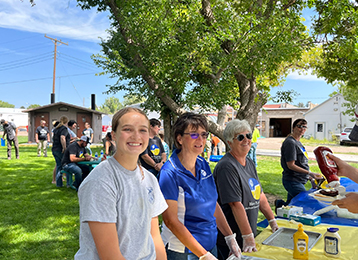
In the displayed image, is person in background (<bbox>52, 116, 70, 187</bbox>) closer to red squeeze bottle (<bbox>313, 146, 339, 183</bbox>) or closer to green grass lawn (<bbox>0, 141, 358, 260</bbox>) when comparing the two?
green grass lawn (<bbox>0, 141, 358, 260</bbox>)

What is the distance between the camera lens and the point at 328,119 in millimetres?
38375

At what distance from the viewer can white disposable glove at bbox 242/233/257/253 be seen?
8.17ft

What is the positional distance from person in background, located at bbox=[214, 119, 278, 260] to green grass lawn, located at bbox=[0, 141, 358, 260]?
8.73 ft

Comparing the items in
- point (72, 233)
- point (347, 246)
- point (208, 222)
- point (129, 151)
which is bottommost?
point (72, 233)

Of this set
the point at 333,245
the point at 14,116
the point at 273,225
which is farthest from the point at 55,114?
the point at 14,116

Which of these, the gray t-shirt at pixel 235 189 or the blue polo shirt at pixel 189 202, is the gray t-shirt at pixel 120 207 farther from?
the gray t-shirt at pixel 235 189

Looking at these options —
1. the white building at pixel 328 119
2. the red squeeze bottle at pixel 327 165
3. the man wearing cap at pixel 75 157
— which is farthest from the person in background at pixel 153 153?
the white building at pixel 328 119

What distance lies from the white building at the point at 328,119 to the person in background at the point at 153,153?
3544cm

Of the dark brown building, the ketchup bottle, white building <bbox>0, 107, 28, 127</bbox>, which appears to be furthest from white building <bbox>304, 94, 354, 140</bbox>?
white building <bbox>0, 107, 28, 127</bbox>

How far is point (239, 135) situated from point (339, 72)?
227 inches

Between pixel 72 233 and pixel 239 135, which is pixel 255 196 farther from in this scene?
pixel 72 233

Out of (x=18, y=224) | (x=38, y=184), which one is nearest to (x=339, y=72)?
(x=18, y=224)

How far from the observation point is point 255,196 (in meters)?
2.84

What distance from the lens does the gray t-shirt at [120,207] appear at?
4.59ft
